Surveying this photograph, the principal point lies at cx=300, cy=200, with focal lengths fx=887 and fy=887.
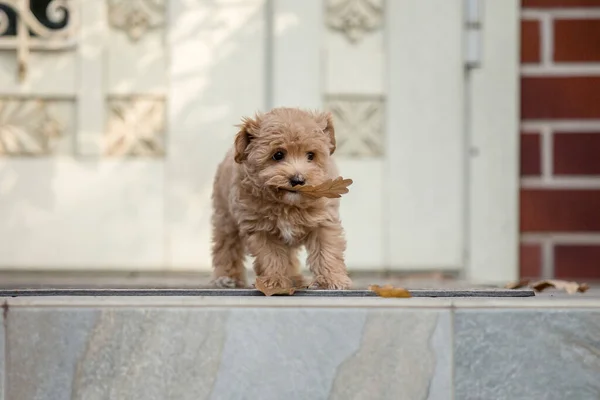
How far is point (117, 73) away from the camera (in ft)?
14.5

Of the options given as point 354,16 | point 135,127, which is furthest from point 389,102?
point 135,127

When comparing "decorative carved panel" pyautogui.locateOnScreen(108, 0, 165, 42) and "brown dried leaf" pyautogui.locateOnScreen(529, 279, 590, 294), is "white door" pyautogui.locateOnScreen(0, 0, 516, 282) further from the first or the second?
"brown dried leaf" pyautogui.locateOnScreen(529, 279, 590, 294)

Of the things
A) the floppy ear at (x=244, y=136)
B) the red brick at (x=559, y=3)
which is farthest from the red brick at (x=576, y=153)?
the floppy ear at (x=244, y=136)

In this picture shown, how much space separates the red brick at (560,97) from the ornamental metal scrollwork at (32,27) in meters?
2.30

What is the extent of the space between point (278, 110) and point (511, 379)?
1016 mm

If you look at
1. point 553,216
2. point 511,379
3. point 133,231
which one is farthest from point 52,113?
point 511,379

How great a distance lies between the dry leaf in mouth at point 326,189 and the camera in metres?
2.50

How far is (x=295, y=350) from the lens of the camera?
2.39 meters

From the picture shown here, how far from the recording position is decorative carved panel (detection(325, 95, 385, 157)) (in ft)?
14.5

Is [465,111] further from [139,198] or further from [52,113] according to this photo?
[52,113]

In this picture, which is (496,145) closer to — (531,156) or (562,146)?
(531,156)

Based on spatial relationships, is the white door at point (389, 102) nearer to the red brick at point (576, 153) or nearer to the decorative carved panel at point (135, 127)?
the red brick at point (576, 153)

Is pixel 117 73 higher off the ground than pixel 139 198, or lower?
higher

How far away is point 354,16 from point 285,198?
211cm
